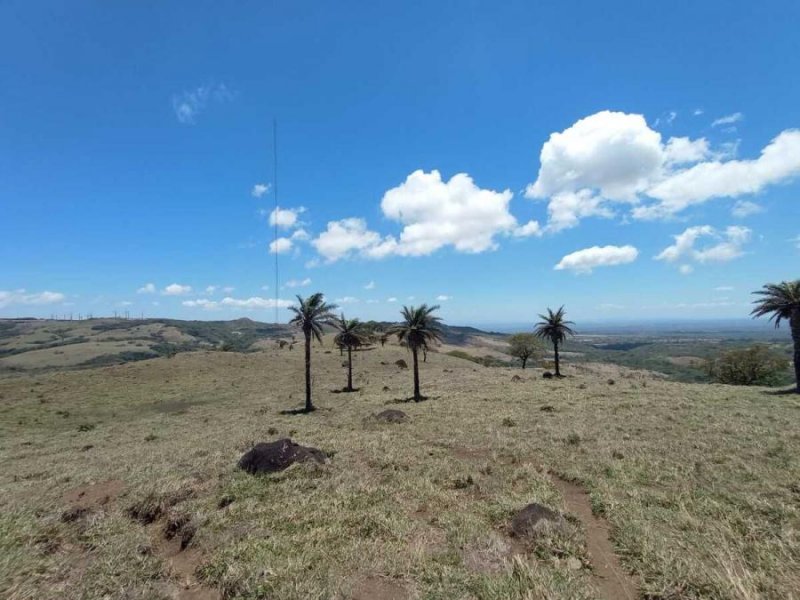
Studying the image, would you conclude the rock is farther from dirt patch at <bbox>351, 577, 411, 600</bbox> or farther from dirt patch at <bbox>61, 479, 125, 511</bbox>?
dirt patch at <bbox>61, 479, 125, 511</bbox>

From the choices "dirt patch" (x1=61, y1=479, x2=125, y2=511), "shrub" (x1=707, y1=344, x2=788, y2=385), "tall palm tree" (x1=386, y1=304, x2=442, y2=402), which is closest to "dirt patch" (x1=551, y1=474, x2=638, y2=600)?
"dirt patch" (x1=61, y1=479, x2=125, y2=511)

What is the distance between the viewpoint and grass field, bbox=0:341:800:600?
7777mm

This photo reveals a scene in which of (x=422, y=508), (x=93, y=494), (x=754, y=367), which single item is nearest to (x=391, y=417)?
(x=422, y=508)

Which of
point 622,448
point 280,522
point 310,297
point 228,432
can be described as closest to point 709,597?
point 280,522

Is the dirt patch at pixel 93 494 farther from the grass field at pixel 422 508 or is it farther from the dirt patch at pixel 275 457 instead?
the dirt patch at pixel 275 457

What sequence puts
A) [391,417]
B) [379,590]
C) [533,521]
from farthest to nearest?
1. [391,417]
2. [533,521]
3. [379,590]

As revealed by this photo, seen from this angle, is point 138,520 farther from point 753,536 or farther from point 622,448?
point 622,448

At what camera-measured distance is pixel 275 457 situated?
1566cm

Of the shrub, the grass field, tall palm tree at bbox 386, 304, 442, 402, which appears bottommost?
the shrub

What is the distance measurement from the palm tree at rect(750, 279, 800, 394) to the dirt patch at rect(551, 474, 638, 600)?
3800cm

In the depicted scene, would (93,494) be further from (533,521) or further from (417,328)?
(417,328)

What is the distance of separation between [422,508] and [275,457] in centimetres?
675

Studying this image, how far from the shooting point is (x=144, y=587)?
25.8 feet

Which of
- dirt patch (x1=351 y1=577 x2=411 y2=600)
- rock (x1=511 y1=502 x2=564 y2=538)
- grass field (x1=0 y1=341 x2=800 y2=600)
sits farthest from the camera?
rock (x1=511 y1=502 x2=564 y2=538)
